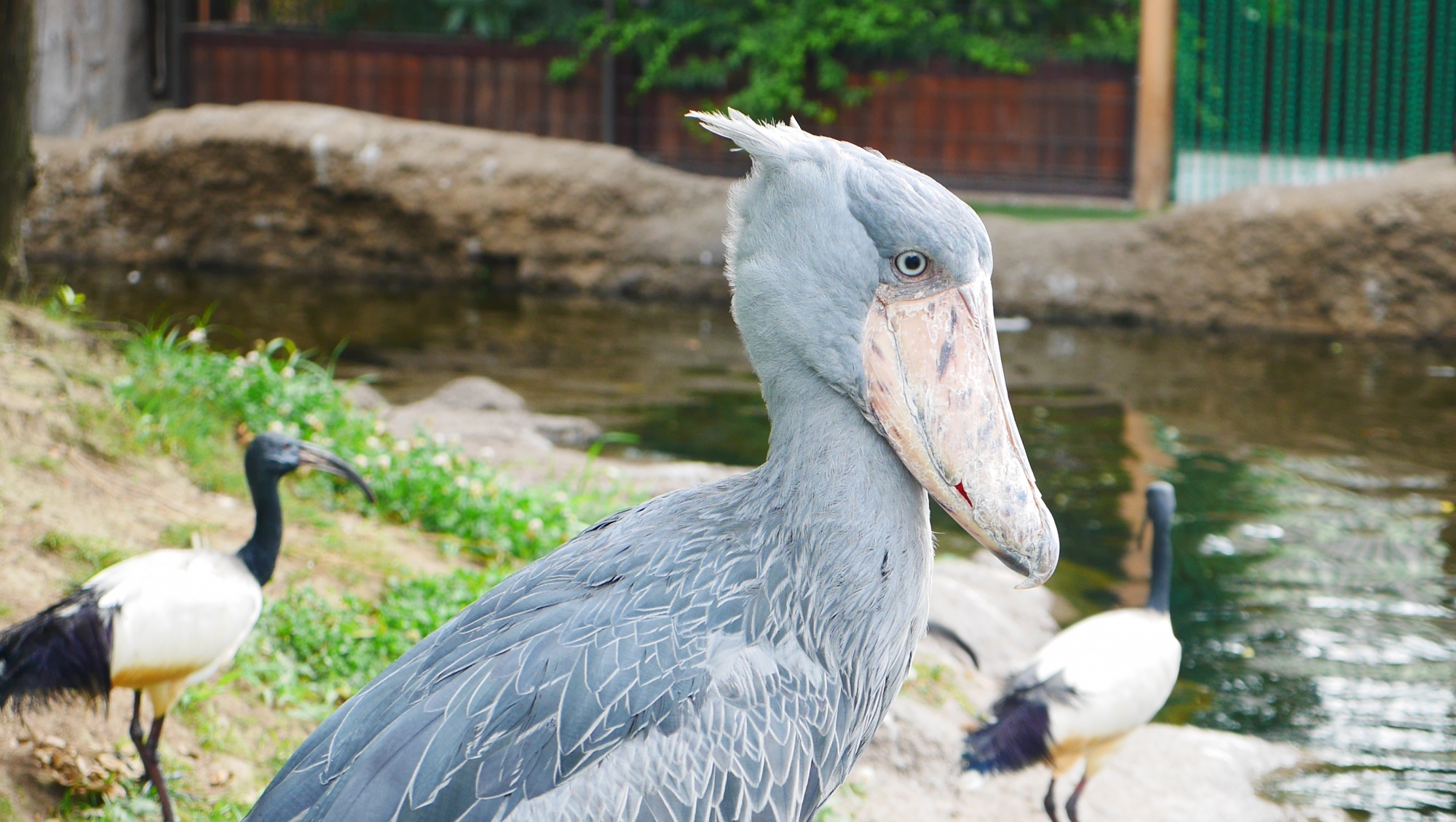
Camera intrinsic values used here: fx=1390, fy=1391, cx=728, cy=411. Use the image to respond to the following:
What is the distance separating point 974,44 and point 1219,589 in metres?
6.75

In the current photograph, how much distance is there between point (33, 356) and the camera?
12.8 feet

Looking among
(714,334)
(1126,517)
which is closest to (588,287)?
(714,334)

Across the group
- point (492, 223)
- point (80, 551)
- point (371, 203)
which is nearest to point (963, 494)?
point (80, 551)

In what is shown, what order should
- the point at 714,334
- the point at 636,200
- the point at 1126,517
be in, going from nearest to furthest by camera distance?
the point at 1126,517 < the point at 714,334 < the point at 636,200

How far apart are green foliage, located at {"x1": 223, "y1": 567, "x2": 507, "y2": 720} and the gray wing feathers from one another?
129 centimetres

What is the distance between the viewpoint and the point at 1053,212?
9.86m

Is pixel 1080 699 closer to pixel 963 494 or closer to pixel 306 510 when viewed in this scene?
pixel 963 494

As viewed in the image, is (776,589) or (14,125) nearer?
(776,589)

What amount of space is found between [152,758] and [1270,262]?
717cm

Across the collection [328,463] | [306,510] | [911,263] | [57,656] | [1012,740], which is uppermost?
[911,263]

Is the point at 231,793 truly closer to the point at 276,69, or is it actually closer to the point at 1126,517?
the point at 1126,517

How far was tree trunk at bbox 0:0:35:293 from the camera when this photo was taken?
4.10 meters

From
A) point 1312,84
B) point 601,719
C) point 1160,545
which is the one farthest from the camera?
point 1312,84

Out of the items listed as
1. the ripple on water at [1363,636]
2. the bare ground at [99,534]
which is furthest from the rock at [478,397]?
the ripple on water at [1363,636]
